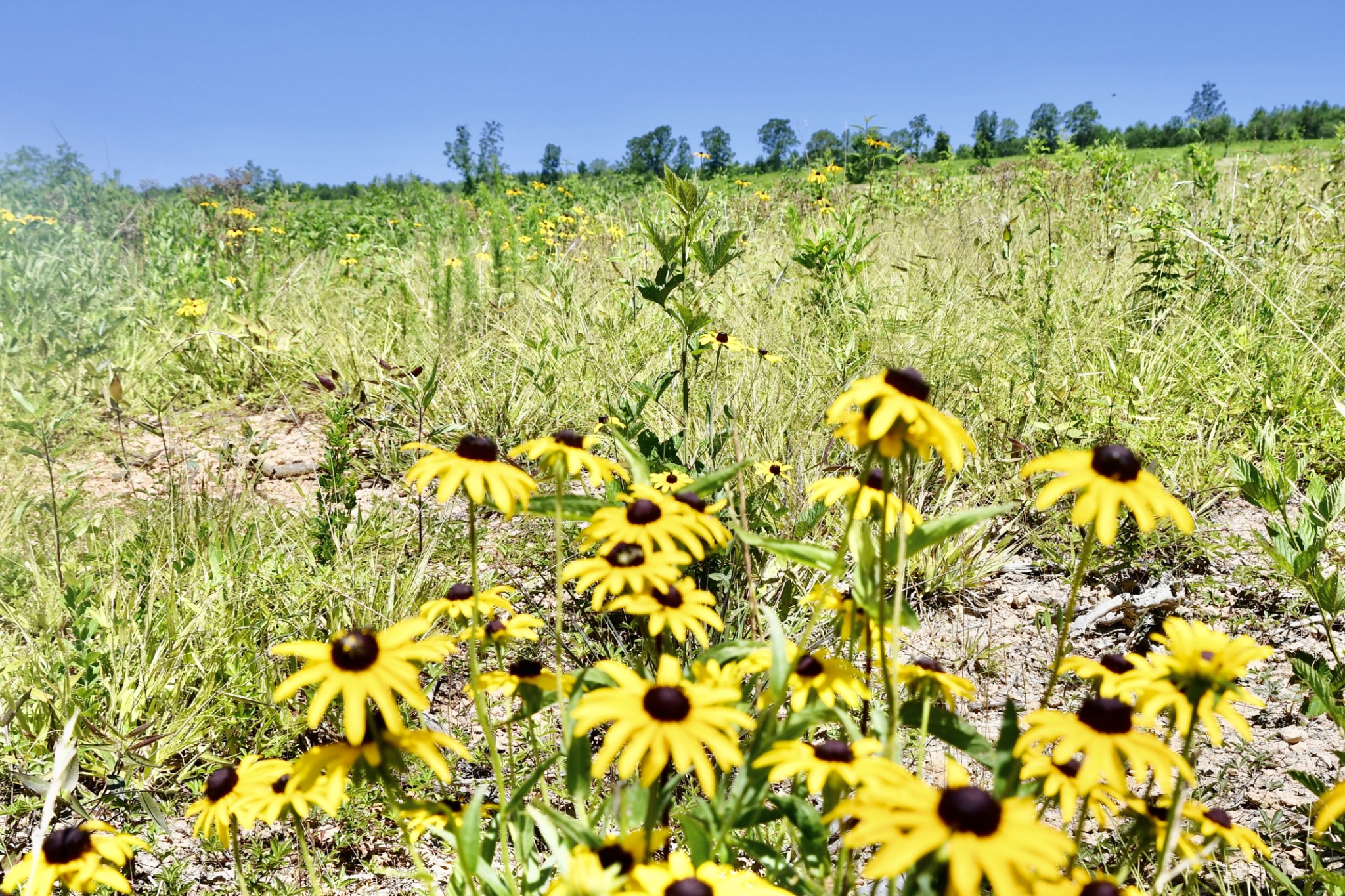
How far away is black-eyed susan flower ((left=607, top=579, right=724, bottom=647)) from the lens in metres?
0.90

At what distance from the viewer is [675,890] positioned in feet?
2.29

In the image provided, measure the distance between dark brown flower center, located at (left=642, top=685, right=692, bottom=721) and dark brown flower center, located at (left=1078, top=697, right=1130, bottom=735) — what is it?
14.5 inches

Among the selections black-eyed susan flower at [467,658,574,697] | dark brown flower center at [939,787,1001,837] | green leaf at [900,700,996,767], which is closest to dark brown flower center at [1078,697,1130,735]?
green leaf at [900,700,996,767]

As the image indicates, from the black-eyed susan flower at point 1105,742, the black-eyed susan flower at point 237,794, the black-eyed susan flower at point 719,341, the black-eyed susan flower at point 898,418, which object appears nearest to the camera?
the black-eyed susan flower at point 1105,742

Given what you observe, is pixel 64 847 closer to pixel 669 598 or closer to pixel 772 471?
pixel 669 598

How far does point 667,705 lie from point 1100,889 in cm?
41

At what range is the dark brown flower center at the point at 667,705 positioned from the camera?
719 millimetres

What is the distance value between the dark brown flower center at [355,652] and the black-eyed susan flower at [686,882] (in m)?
0.32

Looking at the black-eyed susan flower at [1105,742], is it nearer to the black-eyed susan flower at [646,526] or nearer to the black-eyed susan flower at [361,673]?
the black-eyed susan flower at [646,526]

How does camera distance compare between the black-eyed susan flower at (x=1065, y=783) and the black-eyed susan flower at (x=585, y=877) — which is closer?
the black-eyed susan flower at (x=585, y=877)

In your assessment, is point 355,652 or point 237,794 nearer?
point 355,652

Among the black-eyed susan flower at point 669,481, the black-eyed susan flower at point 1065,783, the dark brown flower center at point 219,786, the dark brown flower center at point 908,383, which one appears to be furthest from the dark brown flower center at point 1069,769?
the dark brown flower center at point 219,786

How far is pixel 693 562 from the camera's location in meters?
1.91

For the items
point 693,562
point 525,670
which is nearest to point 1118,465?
point 525,670
